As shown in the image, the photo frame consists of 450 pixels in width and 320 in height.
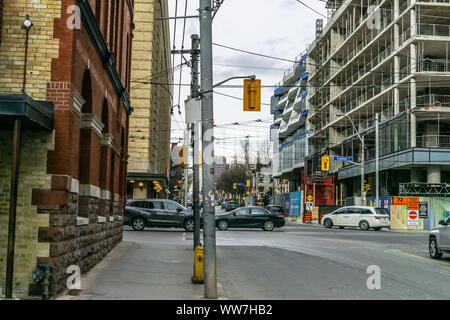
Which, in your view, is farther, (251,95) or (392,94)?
(392,94)

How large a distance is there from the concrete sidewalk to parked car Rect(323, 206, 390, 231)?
22656 millimetres

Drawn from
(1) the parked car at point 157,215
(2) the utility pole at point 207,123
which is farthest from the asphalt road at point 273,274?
(1) the parked car at point 157,215

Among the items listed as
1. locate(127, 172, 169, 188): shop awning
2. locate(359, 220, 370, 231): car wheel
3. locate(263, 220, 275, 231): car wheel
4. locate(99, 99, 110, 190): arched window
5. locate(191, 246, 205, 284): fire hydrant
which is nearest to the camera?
locate(191, 246, 205, 284): fire hydrant

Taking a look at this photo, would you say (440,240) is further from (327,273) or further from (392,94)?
(392,94)

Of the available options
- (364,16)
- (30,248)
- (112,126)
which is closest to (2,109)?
(30,248)

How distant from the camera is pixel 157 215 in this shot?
2803 centimetres

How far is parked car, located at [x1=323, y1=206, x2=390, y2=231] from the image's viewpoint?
118 ft

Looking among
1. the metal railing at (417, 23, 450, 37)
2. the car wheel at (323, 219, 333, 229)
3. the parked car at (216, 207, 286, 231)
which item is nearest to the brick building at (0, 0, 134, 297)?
the parked car at (216, 207, 286, 231)

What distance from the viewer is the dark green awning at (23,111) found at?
743 centimetres

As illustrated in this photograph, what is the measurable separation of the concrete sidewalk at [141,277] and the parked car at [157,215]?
11.4 meters

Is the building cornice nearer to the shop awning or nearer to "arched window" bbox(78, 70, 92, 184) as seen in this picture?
"arched window" bbox(78, 70, 92, 184)

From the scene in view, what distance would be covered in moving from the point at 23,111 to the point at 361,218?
32116 millimetres

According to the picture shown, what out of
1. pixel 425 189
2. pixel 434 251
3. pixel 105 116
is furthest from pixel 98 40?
pixel 425 189
